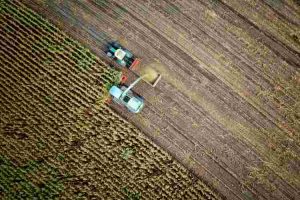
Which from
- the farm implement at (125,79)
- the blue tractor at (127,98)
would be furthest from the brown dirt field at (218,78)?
the blue tractor at (127,98)

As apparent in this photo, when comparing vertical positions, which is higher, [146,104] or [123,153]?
[146,104]

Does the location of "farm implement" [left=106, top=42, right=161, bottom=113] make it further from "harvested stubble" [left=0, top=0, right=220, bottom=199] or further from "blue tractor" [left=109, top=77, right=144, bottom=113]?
"harvested stubble" [left=0, top=0, right=220, bottom=199]

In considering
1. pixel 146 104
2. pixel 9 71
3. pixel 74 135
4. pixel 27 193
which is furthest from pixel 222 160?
pixel 9 71

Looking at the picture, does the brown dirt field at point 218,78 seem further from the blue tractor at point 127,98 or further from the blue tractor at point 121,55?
the blue tractor at point 127,98

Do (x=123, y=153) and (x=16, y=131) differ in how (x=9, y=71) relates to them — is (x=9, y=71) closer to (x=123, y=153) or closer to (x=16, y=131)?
(x=16, y=131)

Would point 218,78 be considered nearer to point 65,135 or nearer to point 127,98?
point 127,98

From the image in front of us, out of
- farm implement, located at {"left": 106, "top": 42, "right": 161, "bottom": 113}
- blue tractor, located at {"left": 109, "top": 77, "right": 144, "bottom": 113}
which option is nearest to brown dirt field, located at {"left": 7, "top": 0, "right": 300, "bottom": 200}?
farm implement, located at {"left": 106, "top": 42, "right": 161, "bottom": 113}

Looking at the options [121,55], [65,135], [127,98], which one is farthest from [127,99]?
[65,135]
